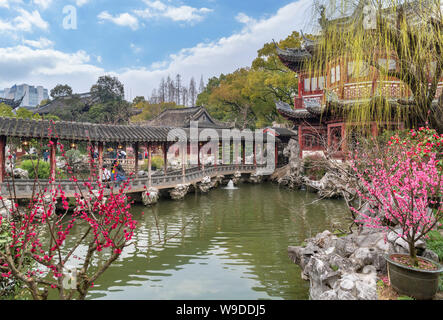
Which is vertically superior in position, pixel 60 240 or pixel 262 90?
pixel 262 90

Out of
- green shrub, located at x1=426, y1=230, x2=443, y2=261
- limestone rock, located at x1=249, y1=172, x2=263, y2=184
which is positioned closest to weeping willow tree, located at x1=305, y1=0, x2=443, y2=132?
green shrub, located at x1=426, y1=230, x2=443, y2=261

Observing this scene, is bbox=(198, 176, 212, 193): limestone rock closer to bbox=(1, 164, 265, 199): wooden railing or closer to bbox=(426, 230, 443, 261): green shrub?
bbox=(1, 164, 265, 199): wooden railing

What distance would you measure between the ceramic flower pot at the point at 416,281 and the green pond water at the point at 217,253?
1.79 m

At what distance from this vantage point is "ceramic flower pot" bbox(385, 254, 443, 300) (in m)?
3.77

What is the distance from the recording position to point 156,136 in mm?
14281

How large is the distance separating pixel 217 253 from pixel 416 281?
4.71m

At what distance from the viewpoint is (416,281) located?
12.6 ft

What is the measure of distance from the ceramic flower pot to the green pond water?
179 cm

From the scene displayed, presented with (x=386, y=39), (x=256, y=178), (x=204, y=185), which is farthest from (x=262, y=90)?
(x=386, y=39)

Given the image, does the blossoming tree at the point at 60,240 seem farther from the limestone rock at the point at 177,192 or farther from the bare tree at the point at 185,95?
the bare tree at the point at 185,95

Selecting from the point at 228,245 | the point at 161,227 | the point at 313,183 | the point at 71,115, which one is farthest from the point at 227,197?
the point at 71,115

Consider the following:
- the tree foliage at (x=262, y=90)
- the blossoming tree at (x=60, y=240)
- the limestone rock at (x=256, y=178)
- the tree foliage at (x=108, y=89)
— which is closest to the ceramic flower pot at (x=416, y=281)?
the blossoming tree at (x=60, y=240)

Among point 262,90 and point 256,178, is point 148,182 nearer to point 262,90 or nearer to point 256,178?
point 256,178

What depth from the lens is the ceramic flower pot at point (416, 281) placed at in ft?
12.4
